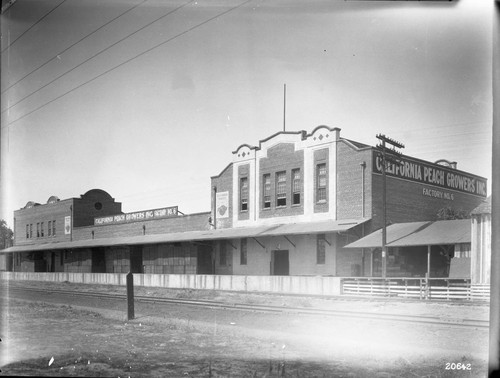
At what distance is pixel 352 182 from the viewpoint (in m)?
25.6

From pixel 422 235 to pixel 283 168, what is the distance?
772 cm

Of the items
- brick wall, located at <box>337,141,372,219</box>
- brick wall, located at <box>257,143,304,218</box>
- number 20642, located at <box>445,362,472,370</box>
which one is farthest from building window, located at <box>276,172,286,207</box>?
number 20642, located at <box>445,362,472,370</box>

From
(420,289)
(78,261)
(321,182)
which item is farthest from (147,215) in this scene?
(420,289)

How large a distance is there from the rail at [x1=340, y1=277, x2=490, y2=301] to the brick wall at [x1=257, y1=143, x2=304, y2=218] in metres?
4.90

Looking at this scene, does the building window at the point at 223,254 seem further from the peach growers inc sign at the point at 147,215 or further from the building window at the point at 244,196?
the peach growers inc sign at the point at 147,215

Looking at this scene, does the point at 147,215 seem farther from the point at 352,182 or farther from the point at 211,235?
the point at 352,182

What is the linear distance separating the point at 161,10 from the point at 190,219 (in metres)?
23.7

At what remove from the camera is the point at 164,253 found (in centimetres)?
3338

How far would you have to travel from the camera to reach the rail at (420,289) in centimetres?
1672

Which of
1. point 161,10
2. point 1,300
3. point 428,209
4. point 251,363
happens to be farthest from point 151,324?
point 428,209

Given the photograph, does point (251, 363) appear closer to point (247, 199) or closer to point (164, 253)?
point (247, 199)

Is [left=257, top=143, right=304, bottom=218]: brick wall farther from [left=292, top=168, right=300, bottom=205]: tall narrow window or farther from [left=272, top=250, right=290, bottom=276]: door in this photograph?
[left=272, top=250, right=290, bottom=276]: door


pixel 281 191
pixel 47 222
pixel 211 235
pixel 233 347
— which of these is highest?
pixel 281 191

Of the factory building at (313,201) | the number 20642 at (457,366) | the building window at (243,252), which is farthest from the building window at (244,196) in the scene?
the number 20642 at (457,366)
